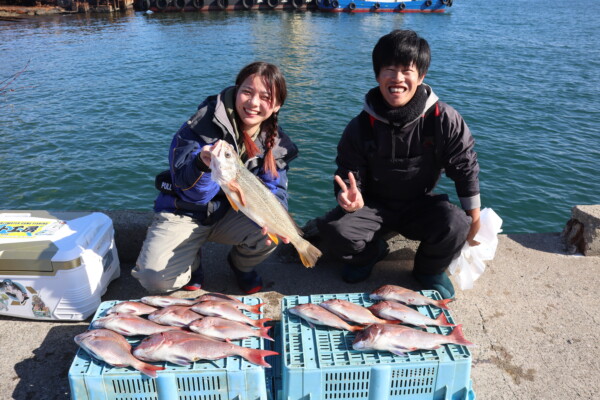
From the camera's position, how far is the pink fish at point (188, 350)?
304cm

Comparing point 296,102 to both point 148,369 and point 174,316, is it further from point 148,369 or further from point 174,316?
point 148,369

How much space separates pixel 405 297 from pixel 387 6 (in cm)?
4658

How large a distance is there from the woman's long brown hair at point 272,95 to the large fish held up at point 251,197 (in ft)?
1.41

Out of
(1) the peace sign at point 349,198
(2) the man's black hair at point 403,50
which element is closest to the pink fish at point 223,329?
(1) the peace sign at point 349,198

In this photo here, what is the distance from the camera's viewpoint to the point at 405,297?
3738mm

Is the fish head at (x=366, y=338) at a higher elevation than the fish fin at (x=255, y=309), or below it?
higher

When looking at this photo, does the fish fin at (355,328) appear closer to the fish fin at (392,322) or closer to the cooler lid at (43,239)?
the fish fin at (392,322)

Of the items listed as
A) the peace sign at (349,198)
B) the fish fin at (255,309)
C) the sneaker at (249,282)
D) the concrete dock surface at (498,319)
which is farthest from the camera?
the sneaker at (249,282)

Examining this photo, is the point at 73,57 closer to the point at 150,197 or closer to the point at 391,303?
the point at 150,197

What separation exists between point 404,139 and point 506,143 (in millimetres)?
9637

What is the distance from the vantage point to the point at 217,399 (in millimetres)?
3023

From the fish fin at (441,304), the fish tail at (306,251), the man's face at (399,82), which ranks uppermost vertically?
the man's face at (399,82)

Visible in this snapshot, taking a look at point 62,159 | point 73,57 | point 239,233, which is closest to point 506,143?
point 239,233

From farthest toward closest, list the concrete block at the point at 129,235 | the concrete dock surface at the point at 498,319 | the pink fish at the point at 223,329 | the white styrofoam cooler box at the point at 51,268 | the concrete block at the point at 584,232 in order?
1. the concrete block at the point at 129,235
2. the concrete block at the point at 584,232
3. the white styrofoam cooler box at the point at 51,268
4. the concrete dock surface at the point at 498,319
5. the pink fish at the point at 223,329
